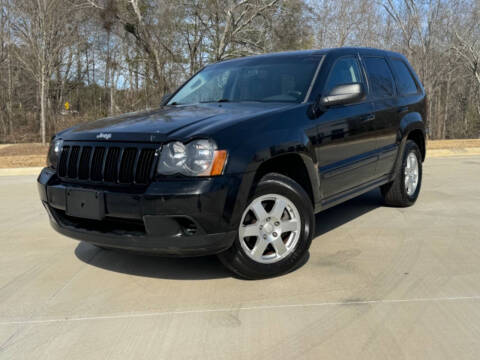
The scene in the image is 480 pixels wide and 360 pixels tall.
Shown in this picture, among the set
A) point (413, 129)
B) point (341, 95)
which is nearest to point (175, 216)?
point (341, 95)

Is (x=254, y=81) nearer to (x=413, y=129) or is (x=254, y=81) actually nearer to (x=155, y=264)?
(x=155, y=264)

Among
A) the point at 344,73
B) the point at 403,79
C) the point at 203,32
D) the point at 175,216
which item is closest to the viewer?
the point at 175,216

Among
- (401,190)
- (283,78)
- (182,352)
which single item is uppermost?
(283,78)

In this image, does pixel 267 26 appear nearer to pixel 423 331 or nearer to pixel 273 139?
pixel 273 139

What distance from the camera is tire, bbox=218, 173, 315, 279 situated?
3539mm

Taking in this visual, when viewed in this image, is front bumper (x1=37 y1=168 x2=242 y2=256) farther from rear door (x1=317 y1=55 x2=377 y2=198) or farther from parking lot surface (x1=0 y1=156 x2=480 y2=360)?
rear door (x1=317 y1=55 x2=377 y2=198)

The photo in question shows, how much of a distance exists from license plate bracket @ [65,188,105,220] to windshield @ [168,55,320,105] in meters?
1.77

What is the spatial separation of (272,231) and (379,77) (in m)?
2.66

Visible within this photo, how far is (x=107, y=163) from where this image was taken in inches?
137

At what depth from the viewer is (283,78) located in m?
4.57

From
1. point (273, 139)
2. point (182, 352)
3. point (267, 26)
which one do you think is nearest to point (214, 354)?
point (182, 352)

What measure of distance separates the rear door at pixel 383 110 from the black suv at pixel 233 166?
0.07 meters

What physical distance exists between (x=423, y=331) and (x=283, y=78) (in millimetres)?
2638

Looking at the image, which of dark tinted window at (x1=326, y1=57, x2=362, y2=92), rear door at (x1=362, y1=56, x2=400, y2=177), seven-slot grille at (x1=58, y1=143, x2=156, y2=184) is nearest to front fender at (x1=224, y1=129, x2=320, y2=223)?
seven-slot grille at (x1=58, y1=143, x2=156, y2=184)
